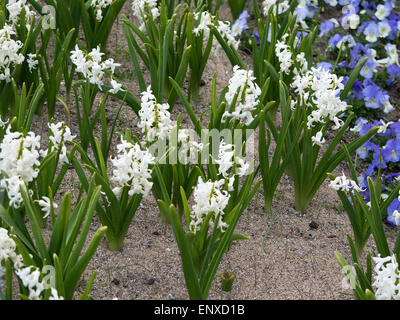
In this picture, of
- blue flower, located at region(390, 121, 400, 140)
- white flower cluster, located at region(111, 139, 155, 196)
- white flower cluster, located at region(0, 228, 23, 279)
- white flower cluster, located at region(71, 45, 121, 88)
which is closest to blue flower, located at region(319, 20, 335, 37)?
blue flower, located at region(390, 121, 400, 140)

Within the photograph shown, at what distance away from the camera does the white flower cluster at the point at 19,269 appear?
6.52ft

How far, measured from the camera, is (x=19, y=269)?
209 centimetres

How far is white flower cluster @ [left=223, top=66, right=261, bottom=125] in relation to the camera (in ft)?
8.98

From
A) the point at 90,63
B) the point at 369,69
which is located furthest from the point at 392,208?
the point at 90,63

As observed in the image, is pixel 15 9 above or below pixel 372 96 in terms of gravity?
above

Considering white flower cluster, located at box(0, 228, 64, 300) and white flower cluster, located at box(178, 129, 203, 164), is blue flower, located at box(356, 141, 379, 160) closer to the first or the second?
white flower cluster, located at box(178, 129, 203, 164)

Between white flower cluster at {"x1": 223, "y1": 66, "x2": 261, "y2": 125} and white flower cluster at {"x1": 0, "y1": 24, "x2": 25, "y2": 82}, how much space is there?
1037 millimetres

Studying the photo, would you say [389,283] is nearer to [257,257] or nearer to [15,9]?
[257,257]

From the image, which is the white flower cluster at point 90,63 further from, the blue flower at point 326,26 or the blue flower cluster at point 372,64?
the blue flower at point 326,26

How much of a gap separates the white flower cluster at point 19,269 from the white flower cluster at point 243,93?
3.73 ft

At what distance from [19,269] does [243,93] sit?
4.02 feet
